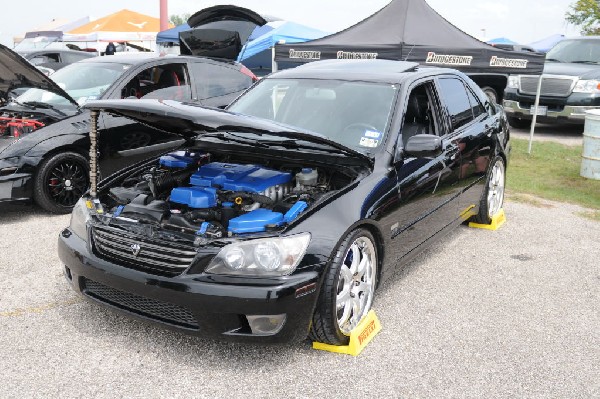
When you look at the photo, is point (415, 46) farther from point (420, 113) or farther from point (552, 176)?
point (420, 113)

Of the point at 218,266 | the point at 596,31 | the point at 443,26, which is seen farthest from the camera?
the point at 596,31

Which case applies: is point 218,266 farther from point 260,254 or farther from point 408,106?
point 408,106

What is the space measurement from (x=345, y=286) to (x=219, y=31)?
11094 mm

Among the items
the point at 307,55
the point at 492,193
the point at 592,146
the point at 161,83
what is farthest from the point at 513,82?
the point at 161,83

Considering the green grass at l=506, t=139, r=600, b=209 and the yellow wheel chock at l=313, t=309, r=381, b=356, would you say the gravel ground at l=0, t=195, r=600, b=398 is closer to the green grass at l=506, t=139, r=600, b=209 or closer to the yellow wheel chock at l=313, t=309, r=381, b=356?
the yellow wheel chock at l=313, t=309, r=381, b=356

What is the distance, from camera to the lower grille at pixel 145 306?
2863 mm

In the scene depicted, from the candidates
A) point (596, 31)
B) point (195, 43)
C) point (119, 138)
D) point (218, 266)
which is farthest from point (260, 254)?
point (596, 31)

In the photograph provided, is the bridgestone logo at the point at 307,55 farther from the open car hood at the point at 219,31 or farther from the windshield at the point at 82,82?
the open car hood at the point at 219,31

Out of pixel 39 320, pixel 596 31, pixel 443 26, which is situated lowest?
pixel 39 320

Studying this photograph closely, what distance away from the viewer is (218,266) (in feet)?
9.16

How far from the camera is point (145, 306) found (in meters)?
2.97

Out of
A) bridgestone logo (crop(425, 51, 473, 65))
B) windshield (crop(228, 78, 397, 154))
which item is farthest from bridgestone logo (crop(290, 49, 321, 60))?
windshield (crop(228, 78, 397, 154))

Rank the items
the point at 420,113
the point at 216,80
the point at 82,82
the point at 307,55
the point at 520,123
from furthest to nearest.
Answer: the point at 520,123 → the point at 307,55 → the point at 216,80 → the point at 82,82 → the point at 420,113

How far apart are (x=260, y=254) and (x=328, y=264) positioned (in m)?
0.37
